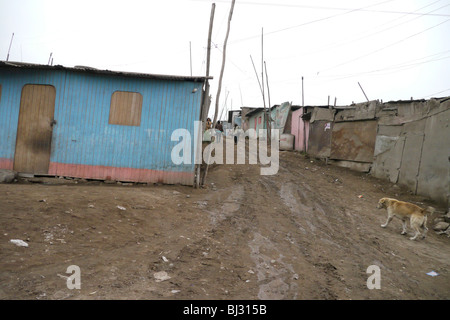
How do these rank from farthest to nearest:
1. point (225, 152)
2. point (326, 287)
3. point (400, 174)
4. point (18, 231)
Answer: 1. point (225, 152)
2. point (400, 174)
3. point (18, 231)
4. point (326, 287)

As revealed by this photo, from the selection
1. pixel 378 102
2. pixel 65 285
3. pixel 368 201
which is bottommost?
pixel 65 285

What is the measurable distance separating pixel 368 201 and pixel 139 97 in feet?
25.3

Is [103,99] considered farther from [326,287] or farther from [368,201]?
[368,201]

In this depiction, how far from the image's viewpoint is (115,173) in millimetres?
8648

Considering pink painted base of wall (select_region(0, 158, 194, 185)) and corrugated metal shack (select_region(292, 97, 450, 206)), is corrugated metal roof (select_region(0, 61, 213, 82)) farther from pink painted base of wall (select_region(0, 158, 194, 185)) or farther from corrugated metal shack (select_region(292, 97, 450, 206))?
corrugated metal shack (select_region(292, 97, 450, 206))

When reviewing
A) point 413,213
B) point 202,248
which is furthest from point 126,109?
point 413,213

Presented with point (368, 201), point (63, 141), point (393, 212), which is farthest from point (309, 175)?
point (63, 141)

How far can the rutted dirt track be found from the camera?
3.49 meters

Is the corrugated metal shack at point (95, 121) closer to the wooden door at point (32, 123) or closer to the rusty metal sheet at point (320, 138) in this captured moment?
the wooden door at point (32, 123)

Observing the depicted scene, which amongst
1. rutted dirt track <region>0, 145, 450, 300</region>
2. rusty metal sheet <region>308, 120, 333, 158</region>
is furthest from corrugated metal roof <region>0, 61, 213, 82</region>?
rusty metal sheet <region>308, 120, 333, 158</region>

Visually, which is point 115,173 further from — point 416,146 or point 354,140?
point 354,140

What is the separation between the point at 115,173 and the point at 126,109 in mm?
1938

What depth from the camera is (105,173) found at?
8.62 metres

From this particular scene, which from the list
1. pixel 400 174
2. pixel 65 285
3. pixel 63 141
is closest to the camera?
pixel 65 285
